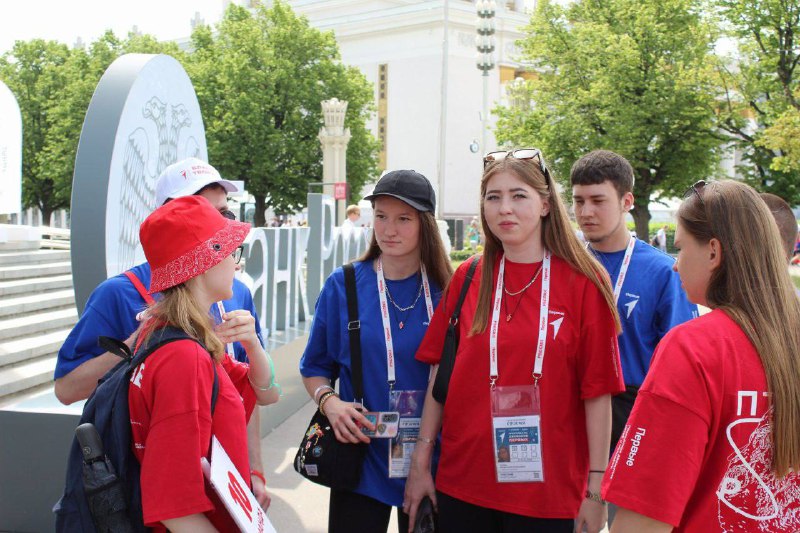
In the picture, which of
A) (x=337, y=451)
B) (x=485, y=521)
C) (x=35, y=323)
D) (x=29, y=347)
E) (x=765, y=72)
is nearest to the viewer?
(x=485, y=521)

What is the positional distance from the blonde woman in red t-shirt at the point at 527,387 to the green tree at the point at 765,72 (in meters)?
21.6

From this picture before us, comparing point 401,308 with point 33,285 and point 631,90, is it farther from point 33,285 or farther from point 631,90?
point 631,90

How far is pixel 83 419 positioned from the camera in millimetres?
1932

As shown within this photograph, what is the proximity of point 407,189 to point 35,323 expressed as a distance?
6.30 m

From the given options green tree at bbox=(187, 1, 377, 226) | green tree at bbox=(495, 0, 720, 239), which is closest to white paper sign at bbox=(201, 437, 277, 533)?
green tree at bbox=(495, 0, 720, 239)

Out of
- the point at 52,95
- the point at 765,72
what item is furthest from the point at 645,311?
the point at 52,95

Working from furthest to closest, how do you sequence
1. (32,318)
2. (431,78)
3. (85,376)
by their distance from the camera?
(431,78) < (32,318) < (85,376)

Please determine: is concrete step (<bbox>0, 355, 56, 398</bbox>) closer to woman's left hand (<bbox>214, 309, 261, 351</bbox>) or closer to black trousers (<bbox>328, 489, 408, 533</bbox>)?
black trousers (<bbox>328, 489, 408, 533</bbox>)

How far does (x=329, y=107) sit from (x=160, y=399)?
111ft

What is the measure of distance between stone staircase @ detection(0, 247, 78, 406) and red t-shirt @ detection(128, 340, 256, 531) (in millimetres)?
4751

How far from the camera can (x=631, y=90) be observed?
30.2 metres

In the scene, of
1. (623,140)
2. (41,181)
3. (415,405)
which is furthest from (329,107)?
(415,405)

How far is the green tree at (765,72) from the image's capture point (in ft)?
78.5

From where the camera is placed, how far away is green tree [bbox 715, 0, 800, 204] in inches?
942
